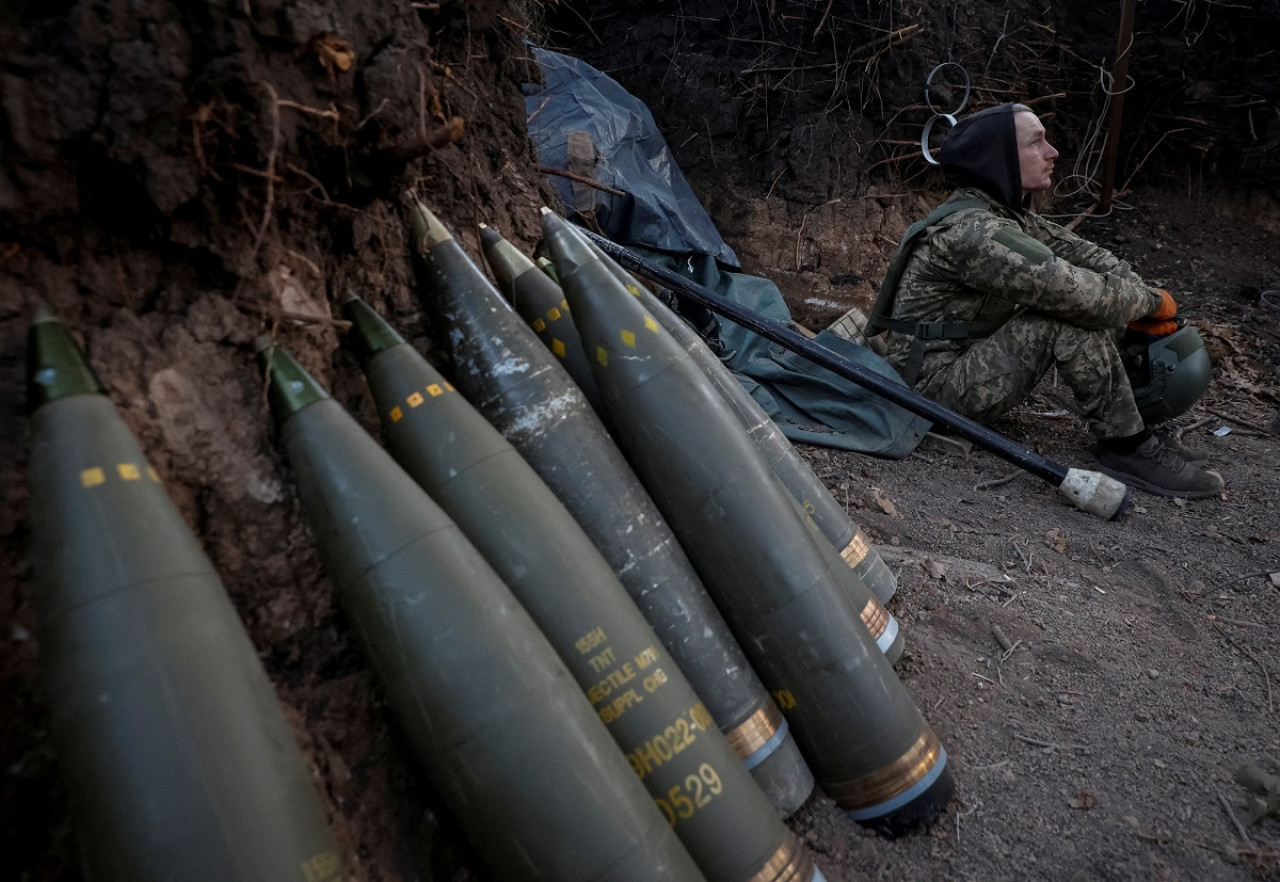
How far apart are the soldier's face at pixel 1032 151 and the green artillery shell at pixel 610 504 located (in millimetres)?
3001

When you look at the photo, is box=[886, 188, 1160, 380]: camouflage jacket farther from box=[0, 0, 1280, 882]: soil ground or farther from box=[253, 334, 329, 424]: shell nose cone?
box=[253, 334, 329, 424]: shell nose cone

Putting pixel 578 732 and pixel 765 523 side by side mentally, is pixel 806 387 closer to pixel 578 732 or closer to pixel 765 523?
pixel 765 523

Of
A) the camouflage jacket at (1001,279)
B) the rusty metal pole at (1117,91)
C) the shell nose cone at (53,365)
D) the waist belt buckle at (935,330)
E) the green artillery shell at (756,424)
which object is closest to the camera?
the shell nose cone at (53,365)

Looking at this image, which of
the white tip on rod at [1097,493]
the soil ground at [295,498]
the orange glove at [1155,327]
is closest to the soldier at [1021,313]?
the orange glove at [1155,327]

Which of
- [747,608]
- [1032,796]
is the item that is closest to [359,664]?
[747,608]

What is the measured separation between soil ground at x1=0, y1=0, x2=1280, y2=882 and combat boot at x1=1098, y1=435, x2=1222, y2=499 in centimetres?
49

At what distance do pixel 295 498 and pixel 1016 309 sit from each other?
3.55 metres

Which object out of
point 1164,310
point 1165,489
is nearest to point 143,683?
point 1165,489

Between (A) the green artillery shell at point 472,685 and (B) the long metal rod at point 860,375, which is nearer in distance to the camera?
(A) the green artillery shell at point 472,685

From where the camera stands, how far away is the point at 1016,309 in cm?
384

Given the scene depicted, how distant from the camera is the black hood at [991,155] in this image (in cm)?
365

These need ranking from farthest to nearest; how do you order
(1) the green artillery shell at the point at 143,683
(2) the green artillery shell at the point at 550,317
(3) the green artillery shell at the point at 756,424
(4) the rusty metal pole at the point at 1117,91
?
1. (4) the rusty metal pole at the point at 1117,91
2. (3) the green artillery shell at the point at 756,424
3. (2) the green artillery shell at the point at 550,317
4. (1) the green artillery shell at the point at 143,683

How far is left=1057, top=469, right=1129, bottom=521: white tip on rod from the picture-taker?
3133 millimetres

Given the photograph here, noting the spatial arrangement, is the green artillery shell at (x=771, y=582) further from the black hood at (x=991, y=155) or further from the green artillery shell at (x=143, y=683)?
the black hood at (x=991, y=155)
